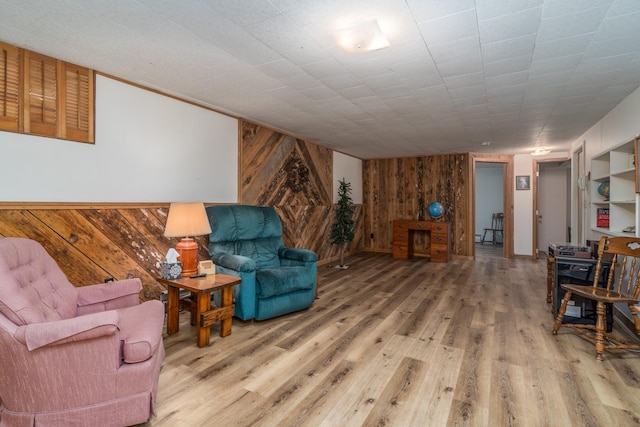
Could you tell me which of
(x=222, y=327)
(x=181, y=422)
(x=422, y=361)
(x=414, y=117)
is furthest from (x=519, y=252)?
(x=181, y=422)

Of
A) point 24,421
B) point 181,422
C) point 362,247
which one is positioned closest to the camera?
point 24,421

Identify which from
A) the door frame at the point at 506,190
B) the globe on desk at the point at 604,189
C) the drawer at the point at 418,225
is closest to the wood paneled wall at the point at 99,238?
the drawer at the point at 418,225

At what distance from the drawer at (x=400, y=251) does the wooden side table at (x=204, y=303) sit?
453 cm

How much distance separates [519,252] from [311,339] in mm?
5944

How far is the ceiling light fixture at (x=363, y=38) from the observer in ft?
6.22

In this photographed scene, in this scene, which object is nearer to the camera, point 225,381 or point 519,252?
point 225,381

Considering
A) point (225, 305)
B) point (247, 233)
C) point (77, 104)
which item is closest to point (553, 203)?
point (247, 233)

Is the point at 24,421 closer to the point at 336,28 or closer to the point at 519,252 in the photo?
the point at 336,28

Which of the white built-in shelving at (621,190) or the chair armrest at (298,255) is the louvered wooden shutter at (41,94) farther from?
the white built-in shelving at (621,190)

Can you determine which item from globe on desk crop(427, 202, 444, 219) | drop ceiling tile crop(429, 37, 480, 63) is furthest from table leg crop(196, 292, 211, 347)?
globe on desk crop(427, 202, 444, 219)

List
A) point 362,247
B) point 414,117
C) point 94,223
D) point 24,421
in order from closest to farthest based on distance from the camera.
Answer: point 24,421, point 94,223, point 414,117, point 362,247

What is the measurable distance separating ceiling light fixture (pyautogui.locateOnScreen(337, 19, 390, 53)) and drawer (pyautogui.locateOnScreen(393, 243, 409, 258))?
5.03m

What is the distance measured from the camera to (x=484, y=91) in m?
3.03

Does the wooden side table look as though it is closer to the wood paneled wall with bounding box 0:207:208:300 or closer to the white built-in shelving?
the wood paneled wall with bounding box 0:207:208:300
